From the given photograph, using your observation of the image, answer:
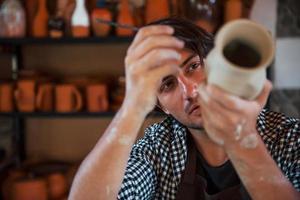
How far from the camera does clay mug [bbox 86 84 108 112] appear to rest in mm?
1946

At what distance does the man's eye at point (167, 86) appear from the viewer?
97 cm

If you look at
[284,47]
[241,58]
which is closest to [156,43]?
[241,58]

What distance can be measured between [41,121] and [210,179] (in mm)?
1506

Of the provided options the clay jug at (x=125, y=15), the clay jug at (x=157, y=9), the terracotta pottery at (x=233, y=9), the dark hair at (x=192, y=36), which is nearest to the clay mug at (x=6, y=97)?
the clay jug at (x=125, y=15)

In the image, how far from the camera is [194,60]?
966mm

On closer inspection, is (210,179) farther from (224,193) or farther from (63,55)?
(63,55)

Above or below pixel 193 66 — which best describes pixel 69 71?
below

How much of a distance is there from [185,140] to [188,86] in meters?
0.20

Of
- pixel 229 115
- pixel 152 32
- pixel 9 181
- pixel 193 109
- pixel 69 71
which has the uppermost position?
pixel 152 32

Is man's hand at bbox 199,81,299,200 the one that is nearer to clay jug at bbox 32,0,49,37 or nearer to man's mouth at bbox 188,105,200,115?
man's mouth at bbox 188,105,200,115

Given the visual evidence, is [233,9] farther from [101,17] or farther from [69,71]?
[69,71]

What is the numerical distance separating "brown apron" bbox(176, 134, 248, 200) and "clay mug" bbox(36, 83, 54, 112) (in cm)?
110

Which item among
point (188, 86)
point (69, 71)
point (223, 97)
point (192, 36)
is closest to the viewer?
point (223, 97)

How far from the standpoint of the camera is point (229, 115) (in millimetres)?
583
